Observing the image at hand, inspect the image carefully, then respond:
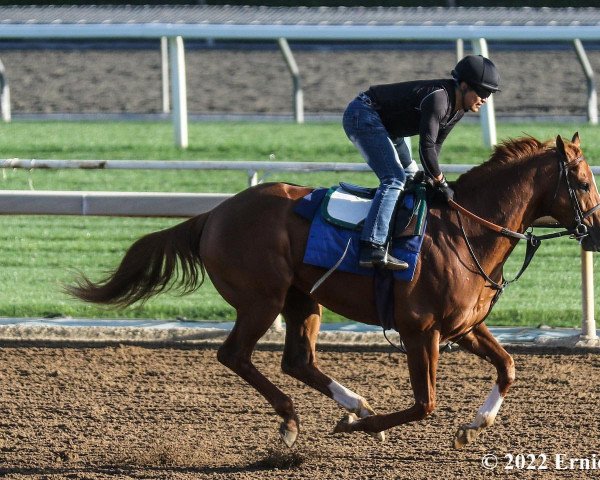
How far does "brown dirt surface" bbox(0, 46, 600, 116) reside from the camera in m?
16.7

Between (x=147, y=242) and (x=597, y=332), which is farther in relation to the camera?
(x=597, y=332)

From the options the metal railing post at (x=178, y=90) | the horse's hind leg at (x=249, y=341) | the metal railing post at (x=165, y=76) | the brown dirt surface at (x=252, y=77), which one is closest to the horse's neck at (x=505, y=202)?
the horse's hind leg at (x=249, y=341)

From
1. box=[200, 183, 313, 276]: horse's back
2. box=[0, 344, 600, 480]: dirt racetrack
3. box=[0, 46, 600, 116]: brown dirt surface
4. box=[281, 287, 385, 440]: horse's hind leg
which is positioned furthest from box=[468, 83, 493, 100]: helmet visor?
box=[0, 46, 600, 116]: brown dirt surface

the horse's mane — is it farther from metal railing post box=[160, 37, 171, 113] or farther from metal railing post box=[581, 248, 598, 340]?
metal railing post box=[160, 37, 171, 113]

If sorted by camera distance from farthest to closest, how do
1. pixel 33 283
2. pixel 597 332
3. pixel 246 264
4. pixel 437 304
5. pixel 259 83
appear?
pixel 259 83 → pixel 33 283 → pixel 597 332 → pixel 246 264 → pixel 437 304

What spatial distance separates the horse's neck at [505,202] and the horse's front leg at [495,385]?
16.8 inches

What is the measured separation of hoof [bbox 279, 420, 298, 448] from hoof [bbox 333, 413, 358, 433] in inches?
7.7

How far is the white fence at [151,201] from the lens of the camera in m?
7.42

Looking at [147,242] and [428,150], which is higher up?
[428,150]

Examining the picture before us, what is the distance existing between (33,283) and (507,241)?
4679 mm

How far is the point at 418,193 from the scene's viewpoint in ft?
18.2

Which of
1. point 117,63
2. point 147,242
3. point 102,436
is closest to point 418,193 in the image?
point 147,242

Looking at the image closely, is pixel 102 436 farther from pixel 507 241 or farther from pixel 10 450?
pixel 507 241

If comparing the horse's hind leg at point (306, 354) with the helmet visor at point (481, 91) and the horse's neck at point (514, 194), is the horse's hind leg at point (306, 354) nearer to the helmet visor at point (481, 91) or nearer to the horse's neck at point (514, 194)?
the horse's neck at point (514, 194)
